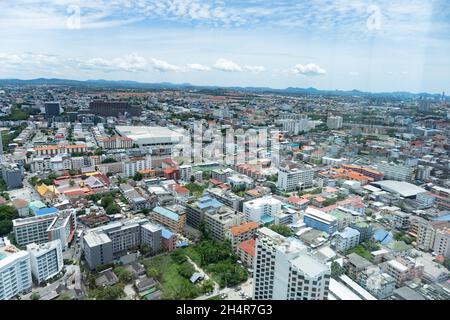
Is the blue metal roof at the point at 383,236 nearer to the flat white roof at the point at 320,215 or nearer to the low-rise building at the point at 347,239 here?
the low-rise building at the point at 347,239

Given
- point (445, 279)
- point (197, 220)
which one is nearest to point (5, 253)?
point (197, 220)

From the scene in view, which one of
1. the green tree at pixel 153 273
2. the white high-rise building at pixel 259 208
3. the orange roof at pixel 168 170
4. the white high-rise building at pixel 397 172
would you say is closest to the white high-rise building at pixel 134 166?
the orange roof at pixel 168 170

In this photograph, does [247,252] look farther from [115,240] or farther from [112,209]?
[112,209]

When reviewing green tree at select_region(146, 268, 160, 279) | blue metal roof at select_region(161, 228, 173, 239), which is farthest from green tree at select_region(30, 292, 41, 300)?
blue metal roof at select_region(161, 228, 173, 239)

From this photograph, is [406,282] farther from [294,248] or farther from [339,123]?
[339,123]

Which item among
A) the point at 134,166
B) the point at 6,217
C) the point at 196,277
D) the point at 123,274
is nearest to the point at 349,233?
the point at 196,277

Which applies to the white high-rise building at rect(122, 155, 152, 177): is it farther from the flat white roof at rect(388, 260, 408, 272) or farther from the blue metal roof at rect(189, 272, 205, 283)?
the flat white roof at rect(388, 260, 408, 272)
